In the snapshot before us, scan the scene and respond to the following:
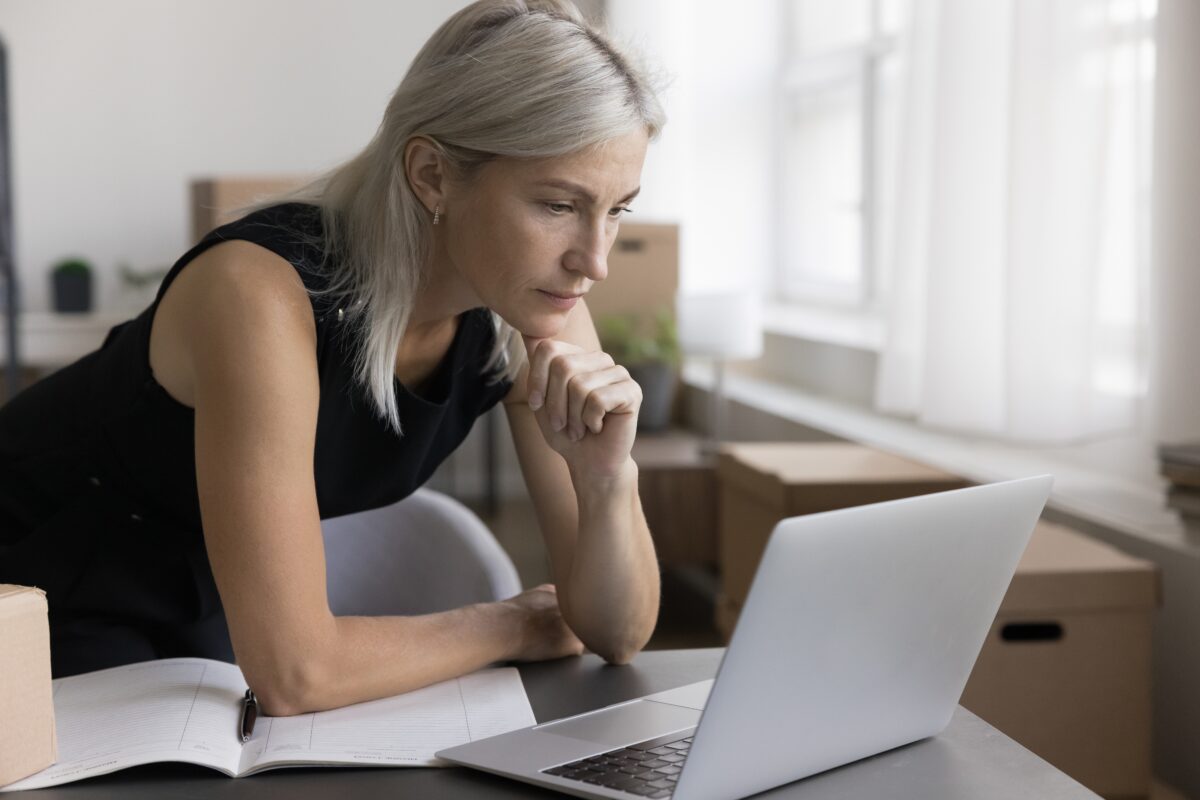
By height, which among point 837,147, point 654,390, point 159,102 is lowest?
point 654,390

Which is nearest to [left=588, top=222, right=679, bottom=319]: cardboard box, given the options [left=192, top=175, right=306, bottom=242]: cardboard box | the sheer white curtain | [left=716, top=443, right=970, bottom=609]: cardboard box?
[left=192, top=175, right=306, bottom=242]: cardboard box

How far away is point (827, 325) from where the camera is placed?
4.15 m

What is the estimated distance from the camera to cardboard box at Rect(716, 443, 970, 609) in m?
2.35

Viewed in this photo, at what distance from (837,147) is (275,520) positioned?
3580mm

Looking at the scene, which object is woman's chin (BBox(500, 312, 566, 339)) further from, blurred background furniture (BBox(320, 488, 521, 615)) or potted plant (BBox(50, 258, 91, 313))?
potted plant (BBox(50, 258, 91, 313))

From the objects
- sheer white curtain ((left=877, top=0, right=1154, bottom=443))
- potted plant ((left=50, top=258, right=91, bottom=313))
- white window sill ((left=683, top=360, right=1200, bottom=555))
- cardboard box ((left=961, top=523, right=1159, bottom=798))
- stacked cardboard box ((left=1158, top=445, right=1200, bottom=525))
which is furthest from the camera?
potted plant ((left=50, top=258, right=91, bottom=313))

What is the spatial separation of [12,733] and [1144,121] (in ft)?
6.48

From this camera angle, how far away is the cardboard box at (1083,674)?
181cm

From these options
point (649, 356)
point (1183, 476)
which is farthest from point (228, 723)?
point (649, 356)

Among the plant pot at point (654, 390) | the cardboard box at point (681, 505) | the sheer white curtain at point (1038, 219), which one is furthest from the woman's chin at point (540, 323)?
the plant pot at point (654, 390)

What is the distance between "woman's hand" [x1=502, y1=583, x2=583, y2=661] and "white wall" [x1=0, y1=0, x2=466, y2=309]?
4.33 metres

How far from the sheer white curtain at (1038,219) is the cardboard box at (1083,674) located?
509mm

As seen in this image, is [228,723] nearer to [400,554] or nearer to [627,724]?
[627,724]

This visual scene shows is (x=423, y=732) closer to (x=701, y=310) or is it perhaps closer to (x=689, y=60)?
(x=701, y=310)
